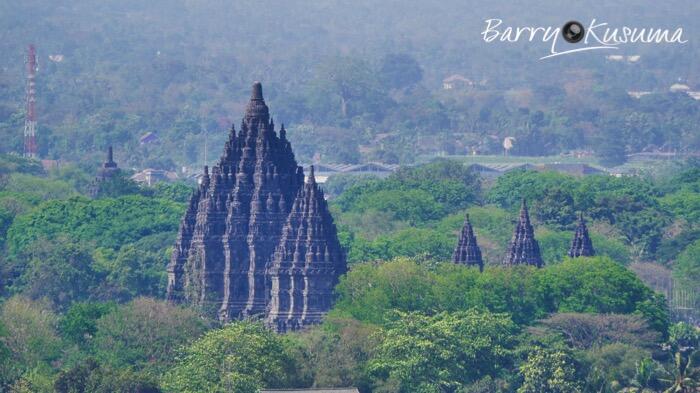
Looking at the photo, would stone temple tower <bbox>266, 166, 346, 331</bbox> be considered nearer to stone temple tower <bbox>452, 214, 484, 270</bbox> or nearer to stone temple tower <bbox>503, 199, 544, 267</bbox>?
stone temple tower <bbox>452, 214, 484, 270</bbox>

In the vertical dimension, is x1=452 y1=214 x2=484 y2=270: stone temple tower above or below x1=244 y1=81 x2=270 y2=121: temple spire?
below

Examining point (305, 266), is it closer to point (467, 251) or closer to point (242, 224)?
point (242, 224)

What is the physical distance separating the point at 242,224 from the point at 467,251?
1008cm

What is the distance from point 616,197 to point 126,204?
22351 millimetres

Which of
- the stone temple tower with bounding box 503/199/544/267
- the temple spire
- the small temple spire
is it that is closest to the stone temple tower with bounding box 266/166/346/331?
the temple spire

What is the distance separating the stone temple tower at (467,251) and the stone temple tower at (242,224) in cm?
833

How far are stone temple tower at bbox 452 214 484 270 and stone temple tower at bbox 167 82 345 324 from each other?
833 centimetres

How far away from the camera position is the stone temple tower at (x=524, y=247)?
11547cm

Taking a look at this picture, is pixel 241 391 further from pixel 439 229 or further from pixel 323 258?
pixel 439 229

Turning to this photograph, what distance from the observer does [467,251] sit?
379 ft

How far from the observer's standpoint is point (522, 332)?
99250mm

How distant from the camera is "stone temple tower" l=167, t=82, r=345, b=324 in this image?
109 metres

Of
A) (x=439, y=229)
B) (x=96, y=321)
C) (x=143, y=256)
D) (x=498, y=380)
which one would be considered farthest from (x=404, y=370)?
(x=439, y=229)

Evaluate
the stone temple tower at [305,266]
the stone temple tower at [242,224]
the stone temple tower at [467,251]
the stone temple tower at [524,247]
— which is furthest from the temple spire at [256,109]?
the stone temple tower at [524,247]
